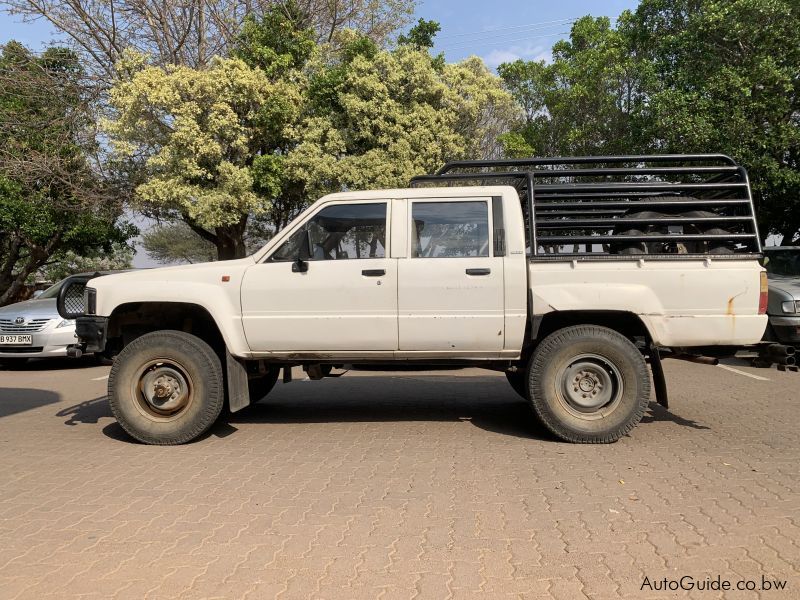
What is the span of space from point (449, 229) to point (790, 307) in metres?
6.03

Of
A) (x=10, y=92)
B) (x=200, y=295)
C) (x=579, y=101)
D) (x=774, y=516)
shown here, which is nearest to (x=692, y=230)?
(x=774, y=516)

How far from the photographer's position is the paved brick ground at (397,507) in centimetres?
297

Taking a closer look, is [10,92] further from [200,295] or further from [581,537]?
[581,537]

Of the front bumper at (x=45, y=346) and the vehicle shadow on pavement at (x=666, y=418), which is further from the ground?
the front bumper at (x=45, y=346)

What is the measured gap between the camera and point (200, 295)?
5223mm

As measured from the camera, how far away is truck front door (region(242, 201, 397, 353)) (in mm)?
5168

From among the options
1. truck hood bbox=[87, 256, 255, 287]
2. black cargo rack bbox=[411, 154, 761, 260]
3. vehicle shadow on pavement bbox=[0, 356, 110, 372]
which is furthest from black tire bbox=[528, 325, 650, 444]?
vehicle shadow on pavement bbox=[0, 356, 110, 372]

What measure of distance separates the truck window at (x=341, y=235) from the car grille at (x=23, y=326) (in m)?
6.69

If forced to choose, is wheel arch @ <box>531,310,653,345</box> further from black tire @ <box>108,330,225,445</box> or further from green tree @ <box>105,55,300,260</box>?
green tree @ <box>105,55,300,260</box>

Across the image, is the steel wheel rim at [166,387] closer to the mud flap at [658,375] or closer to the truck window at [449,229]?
the truck window at [449,229]

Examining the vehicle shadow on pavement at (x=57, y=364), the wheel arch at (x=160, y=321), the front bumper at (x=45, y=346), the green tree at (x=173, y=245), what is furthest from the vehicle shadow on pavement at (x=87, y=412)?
the green tree at (x=173, y=245)

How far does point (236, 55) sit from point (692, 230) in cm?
1368

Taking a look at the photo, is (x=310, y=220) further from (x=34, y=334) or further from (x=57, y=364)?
(x=57, y=364)

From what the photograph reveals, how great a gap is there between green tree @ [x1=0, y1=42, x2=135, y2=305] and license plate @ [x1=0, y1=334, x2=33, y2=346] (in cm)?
732
